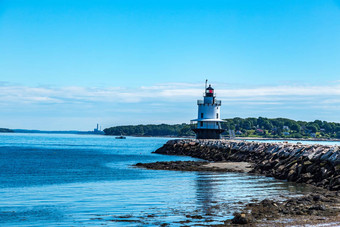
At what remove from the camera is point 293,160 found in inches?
1181

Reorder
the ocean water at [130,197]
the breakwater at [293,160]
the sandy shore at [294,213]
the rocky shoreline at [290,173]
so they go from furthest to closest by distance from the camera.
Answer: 1. the breakwater at [293,160]
2. the ocean water at [130,197]
3. the rocky shoreline at [290,173]
4. the sandy shore at [294,213]

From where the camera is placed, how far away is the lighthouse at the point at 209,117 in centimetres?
6228

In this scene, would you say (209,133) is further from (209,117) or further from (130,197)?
(130,197)

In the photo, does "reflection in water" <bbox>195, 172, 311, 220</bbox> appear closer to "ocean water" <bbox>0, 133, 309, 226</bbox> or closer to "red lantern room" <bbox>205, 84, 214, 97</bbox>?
"ocean water" <bbox>0, 133, 309, 226</bbox>

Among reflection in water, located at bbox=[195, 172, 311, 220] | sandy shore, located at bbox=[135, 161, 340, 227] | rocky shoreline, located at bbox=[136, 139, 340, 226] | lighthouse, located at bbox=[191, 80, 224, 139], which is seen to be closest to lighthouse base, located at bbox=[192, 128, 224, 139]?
lighthouse, located at bbox=[191, 80, 224, 139]

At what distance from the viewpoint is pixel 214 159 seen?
4809 centimetres

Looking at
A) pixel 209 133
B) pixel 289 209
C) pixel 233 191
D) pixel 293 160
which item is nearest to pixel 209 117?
pixel 209 133

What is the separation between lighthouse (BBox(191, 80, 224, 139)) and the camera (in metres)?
62.3

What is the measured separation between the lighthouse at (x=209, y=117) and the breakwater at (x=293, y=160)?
1189 cm

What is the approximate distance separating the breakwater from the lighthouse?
1189cm

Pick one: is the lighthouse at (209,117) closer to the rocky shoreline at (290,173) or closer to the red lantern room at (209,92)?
the red lantern room at (209,92)

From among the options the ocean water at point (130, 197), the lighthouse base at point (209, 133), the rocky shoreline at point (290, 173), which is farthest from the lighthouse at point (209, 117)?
the ocean water at point (130, 197)

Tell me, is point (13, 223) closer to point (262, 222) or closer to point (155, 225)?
point (155, 225)

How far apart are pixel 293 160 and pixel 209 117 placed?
32.5 m
